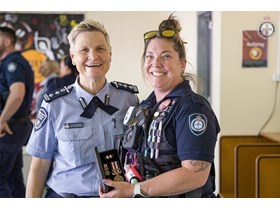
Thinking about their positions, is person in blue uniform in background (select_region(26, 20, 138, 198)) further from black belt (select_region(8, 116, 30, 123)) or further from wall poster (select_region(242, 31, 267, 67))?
black belt (select_region(8, 116, 30, 123))

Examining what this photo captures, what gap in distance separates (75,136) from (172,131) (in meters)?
0.24

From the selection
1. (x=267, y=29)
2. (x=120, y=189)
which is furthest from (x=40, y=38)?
(x=120, y=189)

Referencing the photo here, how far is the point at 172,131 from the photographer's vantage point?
96 cm

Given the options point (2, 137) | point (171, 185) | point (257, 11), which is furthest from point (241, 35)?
point (2, 137)

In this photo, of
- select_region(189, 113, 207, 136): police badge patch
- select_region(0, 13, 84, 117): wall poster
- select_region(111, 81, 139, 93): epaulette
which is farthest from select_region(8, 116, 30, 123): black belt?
select_region(189, 113, 207, 136): police badge patch

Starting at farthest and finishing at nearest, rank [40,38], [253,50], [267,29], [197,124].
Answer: [40,38], [253,50], [267,29], [197,124]

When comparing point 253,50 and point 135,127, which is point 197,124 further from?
point 253,50

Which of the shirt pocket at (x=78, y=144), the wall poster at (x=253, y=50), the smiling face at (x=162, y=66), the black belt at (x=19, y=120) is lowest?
the black belt at (x=19, y=120)

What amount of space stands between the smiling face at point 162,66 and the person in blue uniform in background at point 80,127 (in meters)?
0.10

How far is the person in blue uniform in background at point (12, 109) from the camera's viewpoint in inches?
70.6

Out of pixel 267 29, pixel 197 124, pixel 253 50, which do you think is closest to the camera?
pixel 197 124

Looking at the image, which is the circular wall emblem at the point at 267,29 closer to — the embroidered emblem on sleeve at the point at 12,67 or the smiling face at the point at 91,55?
the smiling face at the point at 91,55

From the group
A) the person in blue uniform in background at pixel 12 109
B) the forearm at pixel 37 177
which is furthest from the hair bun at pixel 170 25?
the person in blue uniform in background at pixel 12 109

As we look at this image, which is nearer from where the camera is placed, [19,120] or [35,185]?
[35,185]
